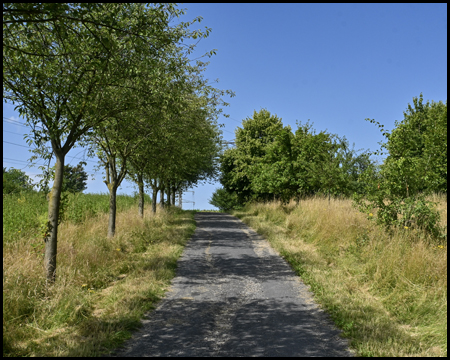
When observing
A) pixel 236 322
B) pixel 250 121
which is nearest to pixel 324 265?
pixel 236 322

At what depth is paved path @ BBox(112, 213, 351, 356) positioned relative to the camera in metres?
4.89

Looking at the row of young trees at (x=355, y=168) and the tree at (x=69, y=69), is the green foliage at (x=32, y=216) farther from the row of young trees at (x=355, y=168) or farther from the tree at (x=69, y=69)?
the row of young trees at (x=355, y=168)

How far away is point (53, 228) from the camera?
7.34 metres

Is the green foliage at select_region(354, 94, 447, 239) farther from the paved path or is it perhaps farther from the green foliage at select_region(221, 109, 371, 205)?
the green foliage at select_region(221, 109, 371, 205)

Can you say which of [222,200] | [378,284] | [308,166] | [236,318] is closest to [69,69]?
[236,318]

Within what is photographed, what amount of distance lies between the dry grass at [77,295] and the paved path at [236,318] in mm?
382

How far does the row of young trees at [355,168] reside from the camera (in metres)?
10.1

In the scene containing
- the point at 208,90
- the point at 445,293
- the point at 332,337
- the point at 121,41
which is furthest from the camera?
the point at 208,90

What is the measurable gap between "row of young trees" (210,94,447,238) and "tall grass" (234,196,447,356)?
820 millimetres

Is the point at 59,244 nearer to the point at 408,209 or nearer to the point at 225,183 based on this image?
the point at 408,209

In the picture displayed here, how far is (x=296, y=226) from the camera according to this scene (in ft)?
51.0

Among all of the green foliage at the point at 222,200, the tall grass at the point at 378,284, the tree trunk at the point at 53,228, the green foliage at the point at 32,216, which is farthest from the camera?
the green foliage at the point at 222,200

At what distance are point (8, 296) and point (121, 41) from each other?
4.97 m

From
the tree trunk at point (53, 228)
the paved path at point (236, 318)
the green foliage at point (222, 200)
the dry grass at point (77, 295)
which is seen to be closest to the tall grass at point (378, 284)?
the paved path at point (236, 318)
